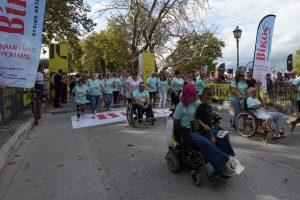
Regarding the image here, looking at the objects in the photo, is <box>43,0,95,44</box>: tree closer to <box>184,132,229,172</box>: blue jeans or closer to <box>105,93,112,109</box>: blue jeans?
<box>105,93,112,109</box>: blue jeans

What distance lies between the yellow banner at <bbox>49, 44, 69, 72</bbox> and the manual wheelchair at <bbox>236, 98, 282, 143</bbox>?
45.7ft

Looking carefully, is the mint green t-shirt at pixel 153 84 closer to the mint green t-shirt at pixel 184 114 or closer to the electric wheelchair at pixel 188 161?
the electric wheelchair at pixel 188 161

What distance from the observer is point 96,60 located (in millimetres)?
61031

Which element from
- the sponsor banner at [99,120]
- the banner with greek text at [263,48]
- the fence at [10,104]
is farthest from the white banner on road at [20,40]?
the banner with greek text at [263,48]

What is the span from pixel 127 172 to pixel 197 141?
1.45 m

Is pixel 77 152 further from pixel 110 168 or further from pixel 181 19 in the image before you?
pixel 181 19

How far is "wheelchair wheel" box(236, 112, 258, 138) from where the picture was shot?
30.4 feet

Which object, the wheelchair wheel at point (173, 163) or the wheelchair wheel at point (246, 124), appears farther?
the wheelchair wheel at point (246, 124)

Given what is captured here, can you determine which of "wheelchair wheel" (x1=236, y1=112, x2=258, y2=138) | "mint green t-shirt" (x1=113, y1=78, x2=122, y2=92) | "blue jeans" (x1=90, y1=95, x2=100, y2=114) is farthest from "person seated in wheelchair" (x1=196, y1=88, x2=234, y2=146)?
"mint green t-shirt" (x1=113, y1=78, x2=122, y2=92)

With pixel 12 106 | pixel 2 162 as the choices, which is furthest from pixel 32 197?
pixel 12 106

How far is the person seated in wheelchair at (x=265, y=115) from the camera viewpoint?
8883mm

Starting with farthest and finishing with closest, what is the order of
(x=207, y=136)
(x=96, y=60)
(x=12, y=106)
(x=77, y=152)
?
(x=96, y=60), (x=12, y=106), (x=77, y=152), (x=207, y=136)

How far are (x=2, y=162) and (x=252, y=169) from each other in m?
4.37

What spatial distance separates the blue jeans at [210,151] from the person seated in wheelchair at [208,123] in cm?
18
